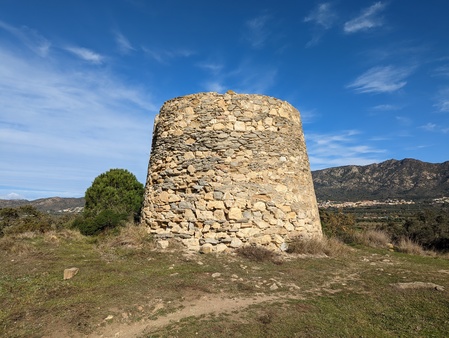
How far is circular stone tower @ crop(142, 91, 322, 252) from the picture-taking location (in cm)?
851

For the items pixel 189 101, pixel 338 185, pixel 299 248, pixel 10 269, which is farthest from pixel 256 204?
pixel 338 185

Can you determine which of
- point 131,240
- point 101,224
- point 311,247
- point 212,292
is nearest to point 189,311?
point 212,292

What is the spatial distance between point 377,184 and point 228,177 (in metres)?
67.0

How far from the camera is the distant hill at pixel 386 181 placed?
57688mm

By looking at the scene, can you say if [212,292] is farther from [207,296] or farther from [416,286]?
[416,286]

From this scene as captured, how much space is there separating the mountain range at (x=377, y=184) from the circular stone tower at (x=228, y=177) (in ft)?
165

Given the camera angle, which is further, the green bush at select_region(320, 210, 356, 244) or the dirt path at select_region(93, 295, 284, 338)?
the green bush at select_region(320, 210, 356, 244)

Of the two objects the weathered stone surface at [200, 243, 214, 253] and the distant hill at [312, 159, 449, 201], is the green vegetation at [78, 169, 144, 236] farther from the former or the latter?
the distant hill at [312, 159, 449, 201]

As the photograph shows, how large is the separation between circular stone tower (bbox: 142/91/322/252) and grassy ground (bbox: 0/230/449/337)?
2.89 feet


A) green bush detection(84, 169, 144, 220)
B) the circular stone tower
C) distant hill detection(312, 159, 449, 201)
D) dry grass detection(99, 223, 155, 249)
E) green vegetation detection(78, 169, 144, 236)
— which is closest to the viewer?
dry grass detection(99, 223, 155, 249)

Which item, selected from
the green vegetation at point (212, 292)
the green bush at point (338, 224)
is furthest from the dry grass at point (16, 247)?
the green bush at point (338, 224)

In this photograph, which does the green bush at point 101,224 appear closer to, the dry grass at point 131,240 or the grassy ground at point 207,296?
the dry grass at point 131,240

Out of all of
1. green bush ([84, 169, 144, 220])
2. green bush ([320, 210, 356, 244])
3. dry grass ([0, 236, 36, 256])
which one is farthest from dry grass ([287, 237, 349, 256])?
green bush ([84, 169, 144, 220])

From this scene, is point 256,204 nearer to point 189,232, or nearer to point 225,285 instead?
point 189,232
